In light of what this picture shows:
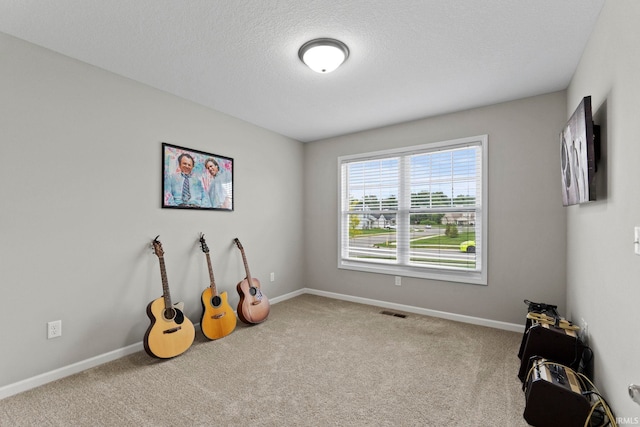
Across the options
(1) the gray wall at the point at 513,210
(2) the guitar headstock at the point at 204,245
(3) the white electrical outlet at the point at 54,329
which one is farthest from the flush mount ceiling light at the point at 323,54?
(3) the white electrical outlet at the point at 54,329

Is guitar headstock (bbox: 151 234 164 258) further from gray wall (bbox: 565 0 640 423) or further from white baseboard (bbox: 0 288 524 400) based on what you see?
gray wall (bbox: 565 0 640 423)

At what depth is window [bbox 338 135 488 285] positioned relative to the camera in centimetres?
353

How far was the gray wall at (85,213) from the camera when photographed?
211 centimetres

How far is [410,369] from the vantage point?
2.42 metres

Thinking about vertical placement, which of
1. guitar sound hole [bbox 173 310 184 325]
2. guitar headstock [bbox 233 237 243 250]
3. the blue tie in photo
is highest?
the blue tie in photo

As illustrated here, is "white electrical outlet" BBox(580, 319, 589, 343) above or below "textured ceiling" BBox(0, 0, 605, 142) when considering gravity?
below

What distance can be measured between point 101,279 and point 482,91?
3.88m

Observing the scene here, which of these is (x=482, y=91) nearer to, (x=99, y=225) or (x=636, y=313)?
(x=636, y=313)

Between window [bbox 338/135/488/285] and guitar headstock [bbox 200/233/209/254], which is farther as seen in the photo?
window [bbox 338/135/488/285]

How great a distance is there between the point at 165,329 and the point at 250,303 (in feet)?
3.17

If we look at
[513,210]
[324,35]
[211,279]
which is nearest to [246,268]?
[211,279]

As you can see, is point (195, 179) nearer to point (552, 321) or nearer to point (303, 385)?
point (303, 385)

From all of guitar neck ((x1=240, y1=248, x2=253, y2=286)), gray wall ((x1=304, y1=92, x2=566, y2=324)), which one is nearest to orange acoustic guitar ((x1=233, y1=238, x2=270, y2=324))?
guitar neck ((x1=240, y1=248, x2=253, y2=286))

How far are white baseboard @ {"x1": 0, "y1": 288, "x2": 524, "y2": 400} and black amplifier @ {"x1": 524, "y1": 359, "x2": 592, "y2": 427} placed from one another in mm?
1586
